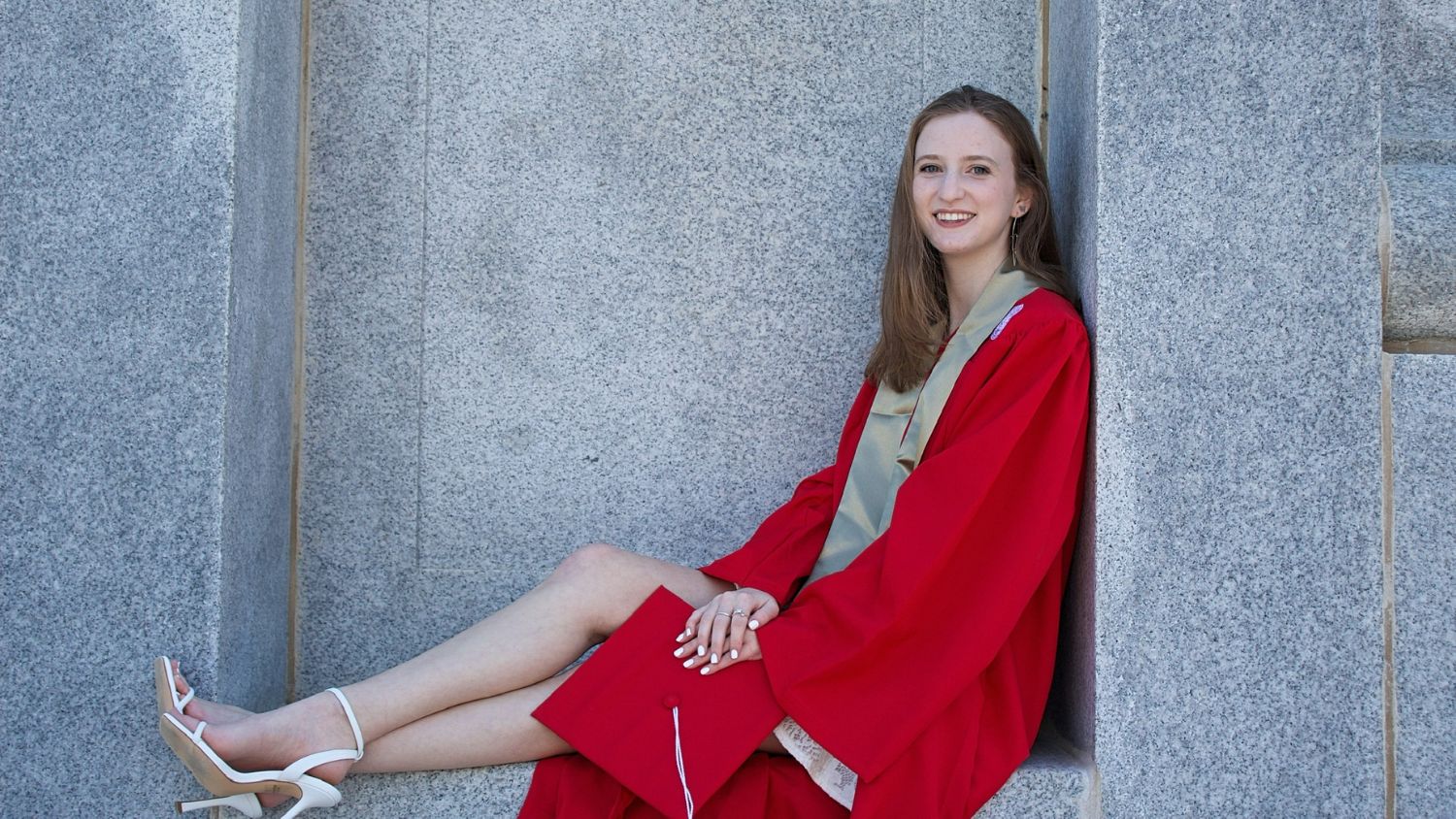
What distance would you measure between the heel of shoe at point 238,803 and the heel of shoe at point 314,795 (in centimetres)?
8

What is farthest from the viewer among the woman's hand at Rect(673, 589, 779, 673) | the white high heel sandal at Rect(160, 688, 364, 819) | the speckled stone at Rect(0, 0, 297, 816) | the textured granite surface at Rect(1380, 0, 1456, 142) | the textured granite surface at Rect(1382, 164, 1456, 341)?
the textured granite surface at Rect(1380, 0, 1456, 142)

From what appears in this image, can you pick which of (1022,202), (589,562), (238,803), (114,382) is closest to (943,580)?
(589,562)

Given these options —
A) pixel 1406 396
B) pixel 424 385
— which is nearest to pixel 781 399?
pixel 424 385

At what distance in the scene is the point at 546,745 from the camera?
2.76 meters

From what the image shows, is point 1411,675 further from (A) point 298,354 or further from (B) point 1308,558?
(A) point 298,354

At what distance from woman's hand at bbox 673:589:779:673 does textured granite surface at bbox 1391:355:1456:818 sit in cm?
150

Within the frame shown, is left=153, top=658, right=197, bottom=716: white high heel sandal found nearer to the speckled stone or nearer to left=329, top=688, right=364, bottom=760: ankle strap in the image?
the speckled stone

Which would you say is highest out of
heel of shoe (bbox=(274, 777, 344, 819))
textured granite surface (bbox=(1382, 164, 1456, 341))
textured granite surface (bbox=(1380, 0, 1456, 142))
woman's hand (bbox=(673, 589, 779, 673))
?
textured granite surface (bbox=(1380, 0, 1456, 142))

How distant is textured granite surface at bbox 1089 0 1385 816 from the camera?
284cm

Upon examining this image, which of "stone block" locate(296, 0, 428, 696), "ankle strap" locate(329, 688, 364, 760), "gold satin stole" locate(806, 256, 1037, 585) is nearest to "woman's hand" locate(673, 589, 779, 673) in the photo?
"gold satin stole" locate(806, 256, 1037, 585)

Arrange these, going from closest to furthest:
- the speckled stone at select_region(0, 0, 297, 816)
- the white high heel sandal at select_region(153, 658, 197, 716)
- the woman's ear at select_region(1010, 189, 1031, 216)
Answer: the white high heel sandal at select_region(153, 658, 197, 716) → the speckled stone at select_region(0, 0, 297, 816) → the woman's ear at select_region(1010, 189, 1031, 216)

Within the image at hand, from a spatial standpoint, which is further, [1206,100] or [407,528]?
[407,528]

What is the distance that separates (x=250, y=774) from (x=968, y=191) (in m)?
2.15

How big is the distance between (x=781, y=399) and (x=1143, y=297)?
1187 mm
